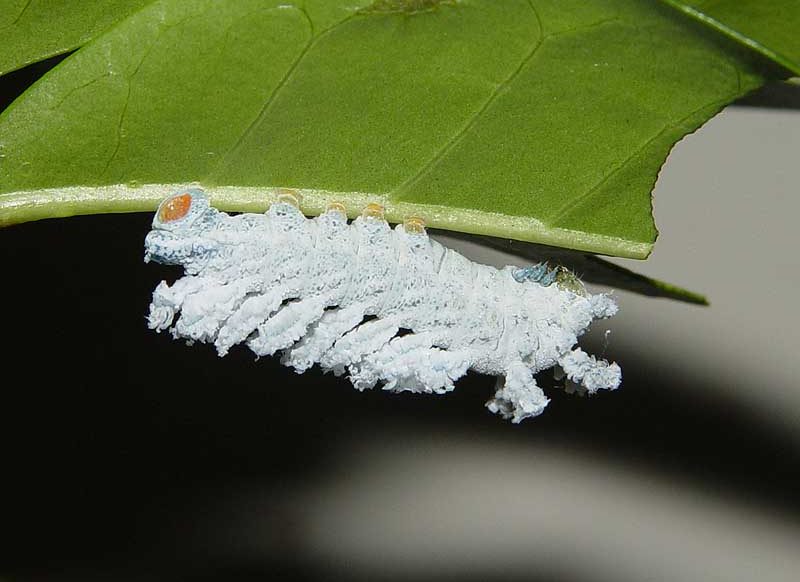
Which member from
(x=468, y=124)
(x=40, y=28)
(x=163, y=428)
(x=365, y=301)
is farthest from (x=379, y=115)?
(x=163, y=428)

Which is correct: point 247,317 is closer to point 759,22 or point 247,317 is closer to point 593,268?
point 593,268

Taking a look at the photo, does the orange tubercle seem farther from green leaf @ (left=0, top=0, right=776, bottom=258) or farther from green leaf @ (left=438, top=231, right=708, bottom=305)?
green leaf @ (left=438, top=231, right=708, bottom=305)

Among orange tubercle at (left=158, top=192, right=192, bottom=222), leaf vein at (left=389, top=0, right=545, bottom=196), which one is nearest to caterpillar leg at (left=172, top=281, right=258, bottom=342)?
orange tubercle at (left=158, top=192, right=192, bottom=222)

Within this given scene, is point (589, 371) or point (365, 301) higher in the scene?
point (365, 301)

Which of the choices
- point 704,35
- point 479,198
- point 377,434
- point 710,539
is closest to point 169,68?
point 479,198

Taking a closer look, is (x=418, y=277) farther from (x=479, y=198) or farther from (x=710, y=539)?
(x=710, y=539)

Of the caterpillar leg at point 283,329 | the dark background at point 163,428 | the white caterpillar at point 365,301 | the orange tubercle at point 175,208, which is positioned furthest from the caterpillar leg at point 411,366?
the dark background at point 163,428
